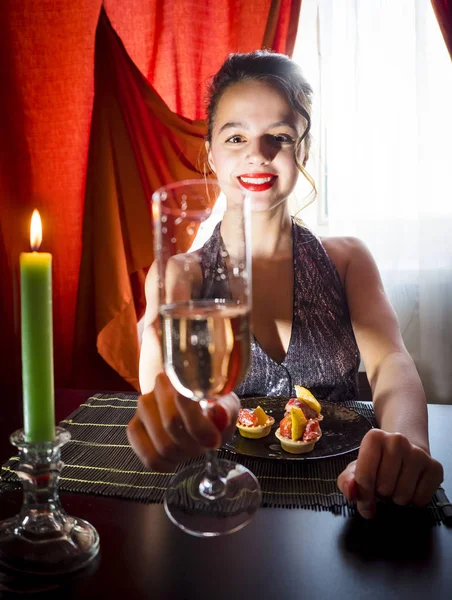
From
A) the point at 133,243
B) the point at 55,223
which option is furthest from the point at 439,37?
the point at 55,223

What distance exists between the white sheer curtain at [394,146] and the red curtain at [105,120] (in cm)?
26

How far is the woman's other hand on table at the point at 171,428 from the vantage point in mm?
651

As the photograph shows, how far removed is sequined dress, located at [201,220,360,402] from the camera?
1515mm

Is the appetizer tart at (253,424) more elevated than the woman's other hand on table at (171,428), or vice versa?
the woman's other hand on table at (171,428)

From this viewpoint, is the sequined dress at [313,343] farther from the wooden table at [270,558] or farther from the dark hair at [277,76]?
the wooden table at [270,558]

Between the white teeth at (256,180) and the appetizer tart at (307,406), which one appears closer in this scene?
the appetizer tart at (307,406)

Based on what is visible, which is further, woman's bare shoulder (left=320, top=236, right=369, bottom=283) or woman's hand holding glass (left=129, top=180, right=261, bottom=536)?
woman's bare shoulder (left=320, top=236, right=369, bottom=283)

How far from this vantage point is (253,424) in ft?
3.14

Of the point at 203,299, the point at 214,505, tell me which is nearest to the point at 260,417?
the point at 214,505

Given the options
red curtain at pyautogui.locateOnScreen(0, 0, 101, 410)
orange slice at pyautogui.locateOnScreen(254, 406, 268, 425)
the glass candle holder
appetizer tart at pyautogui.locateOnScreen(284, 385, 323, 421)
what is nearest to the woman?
appetizer tart at pyautogui.locateOnScreen(284, 385, 323, 421)

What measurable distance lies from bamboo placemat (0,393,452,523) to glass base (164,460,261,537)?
0.27ft

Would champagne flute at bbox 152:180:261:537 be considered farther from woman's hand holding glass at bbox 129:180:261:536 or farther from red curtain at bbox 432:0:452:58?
red curtain at bbox 432:0:452:58

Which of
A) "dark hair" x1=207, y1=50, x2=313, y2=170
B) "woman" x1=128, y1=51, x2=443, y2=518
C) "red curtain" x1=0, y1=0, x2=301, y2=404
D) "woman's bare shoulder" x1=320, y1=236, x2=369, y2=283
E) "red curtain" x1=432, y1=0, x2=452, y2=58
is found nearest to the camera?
"woman" x1=128, y1=51, x2=443, y2=518

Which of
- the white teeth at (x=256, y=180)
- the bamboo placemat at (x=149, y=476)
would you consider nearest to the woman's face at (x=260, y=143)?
the white teeth at (x=256, y=180)
